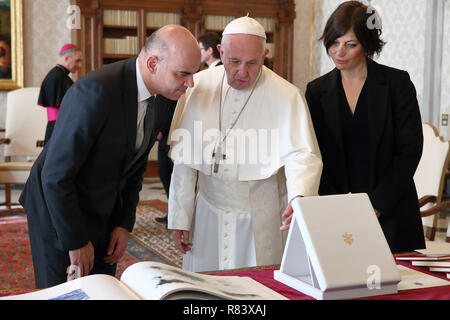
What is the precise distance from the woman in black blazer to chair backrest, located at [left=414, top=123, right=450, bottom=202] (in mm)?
1328

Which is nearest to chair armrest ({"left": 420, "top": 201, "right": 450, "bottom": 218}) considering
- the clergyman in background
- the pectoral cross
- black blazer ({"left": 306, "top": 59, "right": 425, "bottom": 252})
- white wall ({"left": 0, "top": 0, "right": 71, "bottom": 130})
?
black blazer ({"left": 306, "top": 59, "right": 425, "bottom": 252})

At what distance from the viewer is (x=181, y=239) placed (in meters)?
2.46

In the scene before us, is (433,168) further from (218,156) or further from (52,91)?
(52,91)

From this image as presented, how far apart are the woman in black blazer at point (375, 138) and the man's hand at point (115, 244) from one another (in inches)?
36.8

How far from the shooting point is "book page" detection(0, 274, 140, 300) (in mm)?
1244

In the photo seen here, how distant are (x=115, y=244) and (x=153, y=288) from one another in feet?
3.31

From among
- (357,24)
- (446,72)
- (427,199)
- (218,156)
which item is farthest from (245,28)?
(446,72)

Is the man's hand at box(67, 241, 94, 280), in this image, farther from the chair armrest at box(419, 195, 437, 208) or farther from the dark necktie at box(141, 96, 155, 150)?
the chair armrest at box(419, 195, 437, 208)

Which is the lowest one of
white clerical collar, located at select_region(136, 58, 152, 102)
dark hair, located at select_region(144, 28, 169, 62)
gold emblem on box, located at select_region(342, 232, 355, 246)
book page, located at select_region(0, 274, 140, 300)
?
book page, located at select_region(0, 274, 140, 300)

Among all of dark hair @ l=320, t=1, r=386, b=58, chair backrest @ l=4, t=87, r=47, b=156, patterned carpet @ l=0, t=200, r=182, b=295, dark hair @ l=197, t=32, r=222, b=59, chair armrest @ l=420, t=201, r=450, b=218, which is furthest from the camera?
chair backrest @ l=4, t=87, r=47, b=156

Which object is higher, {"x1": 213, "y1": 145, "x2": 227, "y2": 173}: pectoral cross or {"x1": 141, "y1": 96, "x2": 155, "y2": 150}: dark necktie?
{"x1": 141, "y1": 96, "x2": 155, "y2": 150}: dark necktie
